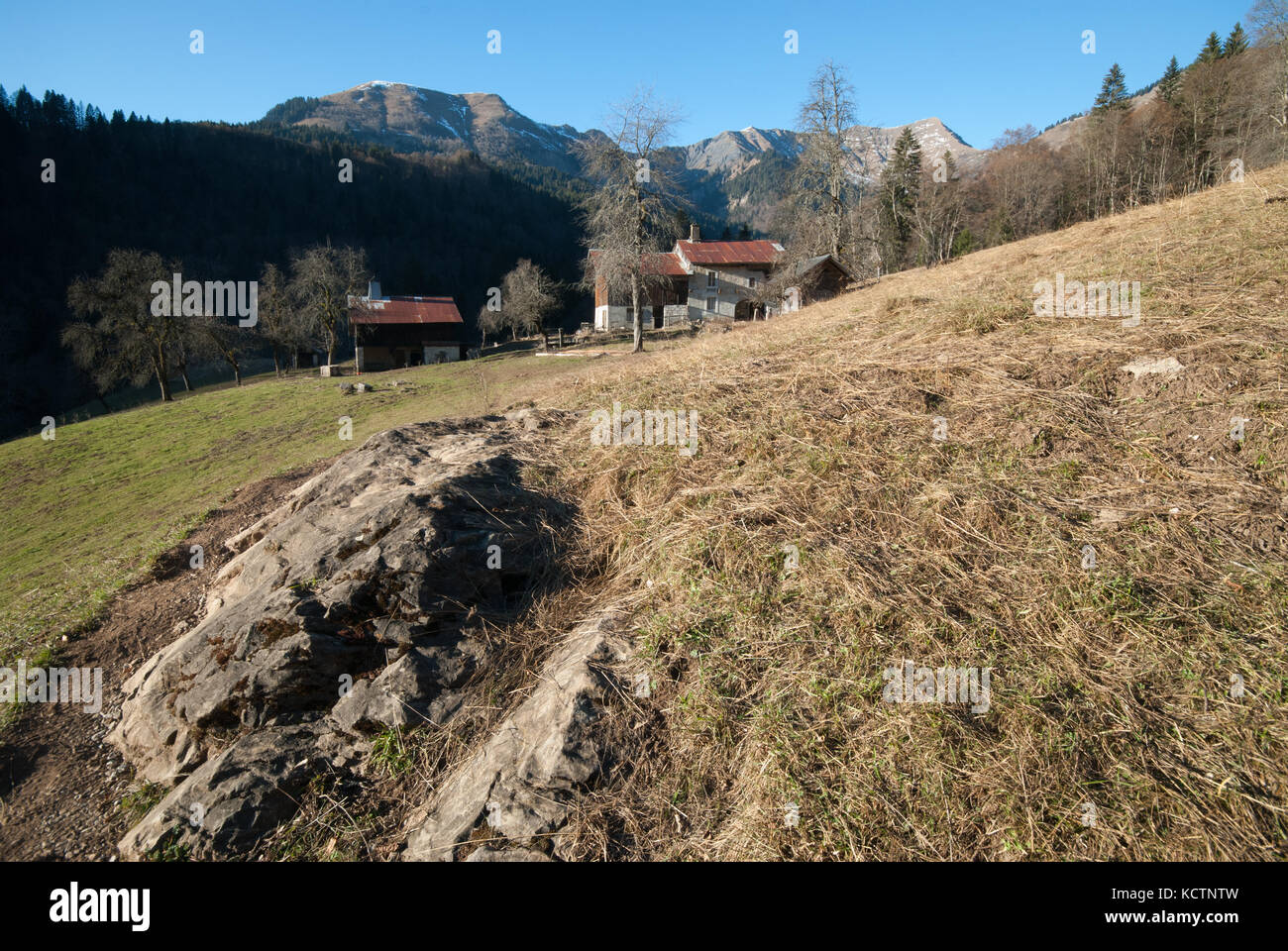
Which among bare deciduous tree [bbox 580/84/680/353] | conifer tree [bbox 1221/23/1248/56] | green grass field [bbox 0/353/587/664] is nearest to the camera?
green grass field [bbox 0/353/587/664]

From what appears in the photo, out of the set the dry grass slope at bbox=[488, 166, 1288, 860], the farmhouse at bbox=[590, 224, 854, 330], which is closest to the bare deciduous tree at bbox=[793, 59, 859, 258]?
the farmhouse at bbox=[590, 224, 854, 330]

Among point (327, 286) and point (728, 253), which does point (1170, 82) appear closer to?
point (728, 253)

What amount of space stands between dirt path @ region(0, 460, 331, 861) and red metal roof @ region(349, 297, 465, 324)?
46240mm

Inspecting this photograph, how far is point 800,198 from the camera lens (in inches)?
1527

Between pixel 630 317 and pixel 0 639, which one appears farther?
pixel 630 317

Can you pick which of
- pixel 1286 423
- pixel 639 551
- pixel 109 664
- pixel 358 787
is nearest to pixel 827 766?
pixel 639 551

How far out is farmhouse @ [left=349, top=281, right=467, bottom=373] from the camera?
168 ft

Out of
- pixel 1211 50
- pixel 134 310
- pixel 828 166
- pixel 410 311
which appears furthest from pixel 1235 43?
pixel 134 310

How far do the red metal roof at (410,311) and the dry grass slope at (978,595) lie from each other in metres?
50.5

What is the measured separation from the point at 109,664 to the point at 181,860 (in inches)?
163

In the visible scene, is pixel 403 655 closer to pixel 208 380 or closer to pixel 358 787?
pixel 358 787

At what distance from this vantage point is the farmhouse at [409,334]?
51.2 m

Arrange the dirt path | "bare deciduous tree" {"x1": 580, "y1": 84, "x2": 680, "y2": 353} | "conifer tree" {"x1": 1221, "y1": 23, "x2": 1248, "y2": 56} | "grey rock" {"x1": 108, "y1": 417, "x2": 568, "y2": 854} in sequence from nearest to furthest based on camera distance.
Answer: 1. "grey rock" {"x1": 108, "y1": 417, "x2": 568, "y2": 854}
2. the dirt path
3. "bare deciduous tree" {"x1": 580, "y1": 84, "x2": 680, "y2": 353}
4. "conifer tree" {"x1": 1221, "y1": 23, "x2": 1248, "y2": 56}

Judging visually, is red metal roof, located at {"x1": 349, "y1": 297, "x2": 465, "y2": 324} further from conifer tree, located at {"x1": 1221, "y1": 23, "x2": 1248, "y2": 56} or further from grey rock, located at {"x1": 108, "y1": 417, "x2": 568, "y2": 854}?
conifer tree, located at {"x1": 1221, "y1": 23, "x2": 1248, "y2": 56}
